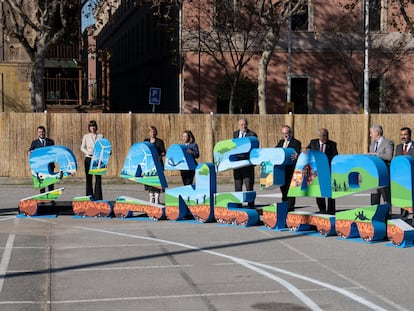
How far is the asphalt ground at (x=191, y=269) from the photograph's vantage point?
8.39m

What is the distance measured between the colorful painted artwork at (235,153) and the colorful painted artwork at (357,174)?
2.19 meters

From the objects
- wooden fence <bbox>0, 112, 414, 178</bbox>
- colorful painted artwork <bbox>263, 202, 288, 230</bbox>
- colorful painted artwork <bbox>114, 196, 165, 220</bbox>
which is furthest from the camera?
wooden fence <bbox>0, 112, 414, 178</bbox>

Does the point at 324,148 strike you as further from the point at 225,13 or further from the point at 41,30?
the point at 225,13

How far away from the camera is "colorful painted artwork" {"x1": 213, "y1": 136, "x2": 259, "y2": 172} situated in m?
14.9

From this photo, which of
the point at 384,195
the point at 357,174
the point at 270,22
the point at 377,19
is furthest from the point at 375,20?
→ the point at 357,174

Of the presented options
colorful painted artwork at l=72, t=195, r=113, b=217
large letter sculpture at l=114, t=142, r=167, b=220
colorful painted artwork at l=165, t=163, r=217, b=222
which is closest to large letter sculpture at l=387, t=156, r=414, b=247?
colorful painted artwork at l=165, t=163, r=217, b=222

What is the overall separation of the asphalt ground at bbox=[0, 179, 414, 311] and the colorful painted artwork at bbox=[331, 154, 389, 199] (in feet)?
2.77

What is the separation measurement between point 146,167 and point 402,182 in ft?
17.5

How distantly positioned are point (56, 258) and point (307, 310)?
424 cm

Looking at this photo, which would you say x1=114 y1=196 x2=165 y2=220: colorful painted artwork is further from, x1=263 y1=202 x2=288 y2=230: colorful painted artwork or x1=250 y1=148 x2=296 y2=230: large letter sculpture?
x1=263 y1=202 x2=288 y2=230: colorful painted artwork

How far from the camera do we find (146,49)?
5088cm

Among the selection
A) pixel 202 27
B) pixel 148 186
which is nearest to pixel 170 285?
pixel 148 186

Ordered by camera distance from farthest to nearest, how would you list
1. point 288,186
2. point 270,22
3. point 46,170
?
point 270,22
point 46,170
point 288,186

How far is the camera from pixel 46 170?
15.9 meters
